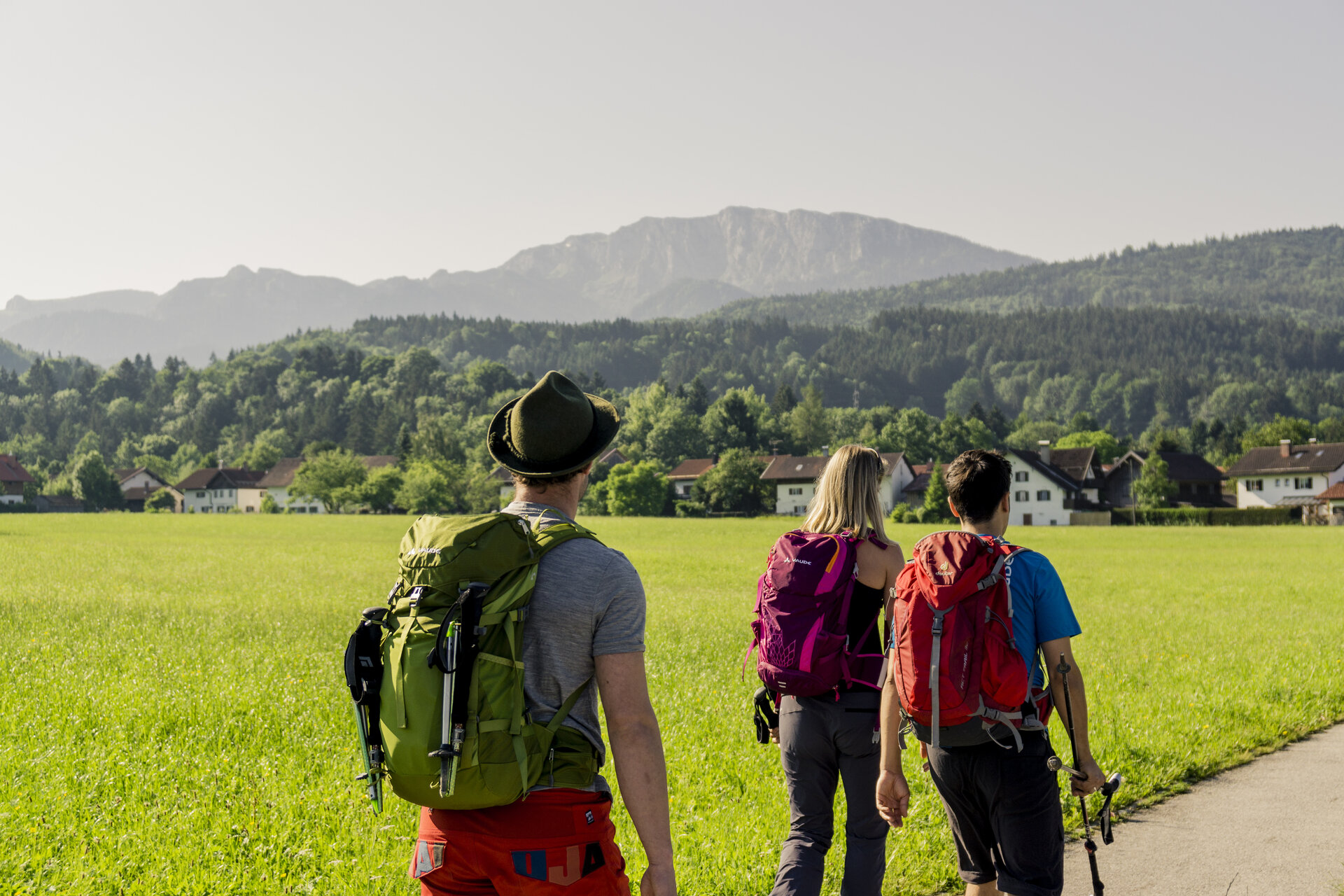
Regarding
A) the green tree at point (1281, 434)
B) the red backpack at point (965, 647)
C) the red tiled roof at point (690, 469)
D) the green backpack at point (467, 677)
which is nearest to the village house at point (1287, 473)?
the green tree at point (1281, 434)

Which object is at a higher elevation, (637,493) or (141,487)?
(637,493)

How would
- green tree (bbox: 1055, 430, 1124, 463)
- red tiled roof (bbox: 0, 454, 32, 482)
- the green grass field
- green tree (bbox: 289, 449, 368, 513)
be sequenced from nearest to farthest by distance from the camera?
the green grass field → green tree (bbox: 289, 449, 368, 513) → red tiled roof (bbox: 0, 454, 32, 482) → green tree (bbox: 1055, 430, 1124, 463)

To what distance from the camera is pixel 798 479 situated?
11769cm

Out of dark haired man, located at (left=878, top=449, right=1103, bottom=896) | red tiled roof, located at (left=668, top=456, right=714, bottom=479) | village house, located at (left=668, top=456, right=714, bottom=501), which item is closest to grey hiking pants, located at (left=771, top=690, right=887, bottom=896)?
dark haired man, located at (left=878, top=449, right=1103, bottom=896)

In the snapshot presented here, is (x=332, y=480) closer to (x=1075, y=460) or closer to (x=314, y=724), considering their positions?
(x=1075, y=460)

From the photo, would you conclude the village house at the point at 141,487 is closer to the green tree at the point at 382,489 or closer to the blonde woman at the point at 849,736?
the green tree at the point at 382,489

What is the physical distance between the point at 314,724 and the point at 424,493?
110m

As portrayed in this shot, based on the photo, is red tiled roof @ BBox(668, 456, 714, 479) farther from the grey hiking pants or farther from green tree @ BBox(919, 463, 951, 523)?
the grey hiking pants

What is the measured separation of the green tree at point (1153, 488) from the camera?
10325 cm

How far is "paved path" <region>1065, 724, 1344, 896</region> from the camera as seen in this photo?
6.21 m

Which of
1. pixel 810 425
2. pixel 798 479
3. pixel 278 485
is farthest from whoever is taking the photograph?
pixel 810 425

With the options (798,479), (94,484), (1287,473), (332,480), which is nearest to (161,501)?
(94,484)

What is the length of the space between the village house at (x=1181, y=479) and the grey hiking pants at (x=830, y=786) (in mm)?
124291

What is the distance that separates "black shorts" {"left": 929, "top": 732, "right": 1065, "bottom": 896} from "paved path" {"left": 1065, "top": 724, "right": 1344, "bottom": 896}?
205 centimetres
